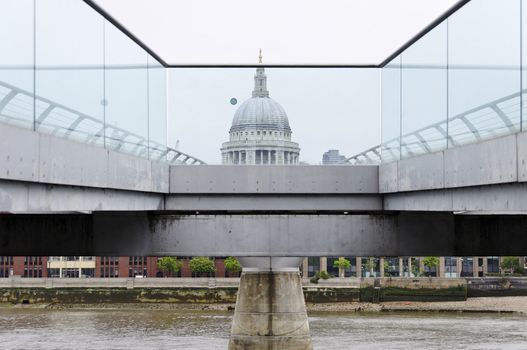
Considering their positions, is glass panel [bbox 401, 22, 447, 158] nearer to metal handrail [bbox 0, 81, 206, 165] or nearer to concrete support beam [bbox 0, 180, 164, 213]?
metal handrail [bbox 0, 81, 206, 165]

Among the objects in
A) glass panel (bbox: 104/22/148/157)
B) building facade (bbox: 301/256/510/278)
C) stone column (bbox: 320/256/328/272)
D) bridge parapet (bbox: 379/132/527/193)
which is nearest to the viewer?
bridge parapet (bbox: 379/132/527/193)

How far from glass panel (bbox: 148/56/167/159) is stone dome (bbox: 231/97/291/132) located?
5.90 ft

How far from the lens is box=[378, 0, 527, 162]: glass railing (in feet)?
48.8

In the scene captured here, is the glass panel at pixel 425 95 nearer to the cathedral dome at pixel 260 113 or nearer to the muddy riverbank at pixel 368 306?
the cathedral dome at pixel 260 113

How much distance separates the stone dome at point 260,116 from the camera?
24406mm

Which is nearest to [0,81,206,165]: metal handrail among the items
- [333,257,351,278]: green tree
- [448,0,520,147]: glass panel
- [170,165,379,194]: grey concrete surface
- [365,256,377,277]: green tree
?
[170,165,379,194]: grey concrete surface

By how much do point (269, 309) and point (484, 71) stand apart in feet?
64.6

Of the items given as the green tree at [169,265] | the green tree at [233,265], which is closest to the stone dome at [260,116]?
the green tree at [169,265]

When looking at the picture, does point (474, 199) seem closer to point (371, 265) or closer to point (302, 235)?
point (302, 235)

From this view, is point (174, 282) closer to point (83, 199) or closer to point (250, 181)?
point (250, 181)

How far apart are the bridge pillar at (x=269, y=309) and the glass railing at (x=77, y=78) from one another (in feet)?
35.0

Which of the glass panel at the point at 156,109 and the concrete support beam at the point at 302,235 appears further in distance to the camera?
the glass panel at the point at 156,109

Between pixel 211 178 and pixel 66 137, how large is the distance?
10105mm

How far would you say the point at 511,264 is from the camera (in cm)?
11731
